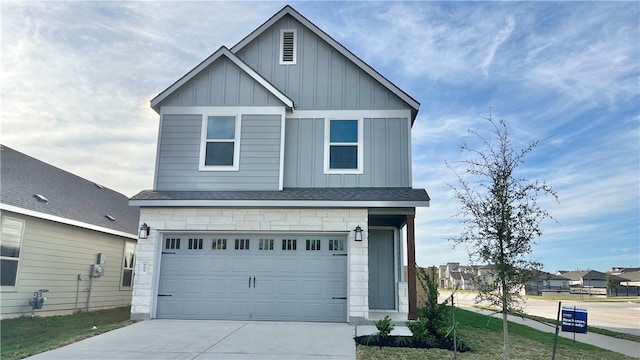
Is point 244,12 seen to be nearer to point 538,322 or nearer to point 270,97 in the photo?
point 270,97

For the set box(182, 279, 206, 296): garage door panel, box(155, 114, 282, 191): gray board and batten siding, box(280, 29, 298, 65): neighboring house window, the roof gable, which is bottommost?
box(182, 279, 206, 296): garage door panel

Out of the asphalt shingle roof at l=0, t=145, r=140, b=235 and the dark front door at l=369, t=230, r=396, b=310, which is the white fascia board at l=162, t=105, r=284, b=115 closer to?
the asphalt shingle roof at l=0, t=145, r=140, b=235

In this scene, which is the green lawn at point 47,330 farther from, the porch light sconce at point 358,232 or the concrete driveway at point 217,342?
the porch light sconce at point 358,232

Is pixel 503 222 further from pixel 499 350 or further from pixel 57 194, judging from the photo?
pixel 57 194

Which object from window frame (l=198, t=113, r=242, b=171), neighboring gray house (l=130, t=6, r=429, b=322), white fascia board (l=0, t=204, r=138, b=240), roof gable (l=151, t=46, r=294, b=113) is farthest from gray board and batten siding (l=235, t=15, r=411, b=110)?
white fascia board (l=0, t=204, r=138, b=240)

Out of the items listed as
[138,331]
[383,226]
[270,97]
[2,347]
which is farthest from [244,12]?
[2,347]

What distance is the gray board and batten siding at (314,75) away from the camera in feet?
41.4

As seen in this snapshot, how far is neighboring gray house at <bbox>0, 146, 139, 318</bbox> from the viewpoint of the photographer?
11531 millimetres

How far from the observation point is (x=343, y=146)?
40.6ft

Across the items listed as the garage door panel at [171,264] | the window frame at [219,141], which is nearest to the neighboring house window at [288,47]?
the window frame at [219,141]

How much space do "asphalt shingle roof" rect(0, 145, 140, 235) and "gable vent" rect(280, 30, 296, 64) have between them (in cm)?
807

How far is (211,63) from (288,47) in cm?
244

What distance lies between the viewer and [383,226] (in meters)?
13.8

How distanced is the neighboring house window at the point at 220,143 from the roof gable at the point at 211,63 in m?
1.23
